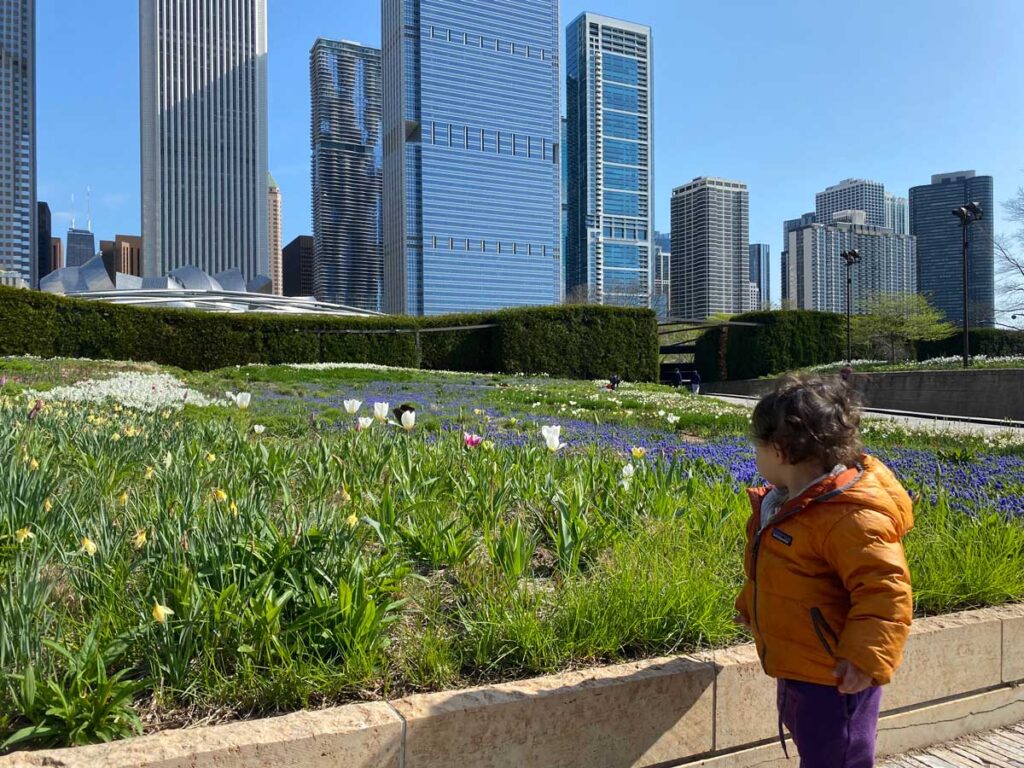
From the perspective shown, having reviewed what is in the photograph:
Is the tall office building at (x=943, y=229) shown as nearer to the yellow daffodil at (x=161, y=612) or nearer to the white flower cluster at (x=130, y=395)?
the white flower cluster at (x=130, y=395)

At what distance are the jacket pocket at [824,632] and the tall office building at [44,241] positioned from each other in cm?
16096

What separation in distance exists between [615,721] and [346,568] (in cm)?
96

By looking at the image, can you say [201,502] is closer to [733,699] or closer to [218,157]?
[733,699]

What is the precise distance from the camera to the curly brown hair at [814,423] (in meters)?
1.80

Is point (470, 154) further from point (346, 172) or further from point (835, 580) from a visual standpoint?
point (835, 580)

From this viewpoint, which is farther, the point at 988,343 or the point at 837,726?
the point at 988,343

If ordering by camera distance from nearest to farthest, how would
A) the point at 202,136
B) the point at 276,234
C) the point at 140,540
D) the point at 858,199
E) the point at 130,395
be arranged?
the point at 140,540 → the point at 130,395 → the point at 202,136 → the point at 858,199 → the point at 276,234

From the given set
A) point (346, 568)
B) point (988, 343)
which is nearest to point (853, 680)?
point (346, 568)

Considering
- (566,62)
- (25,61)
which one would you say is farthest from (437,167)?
(25,61)

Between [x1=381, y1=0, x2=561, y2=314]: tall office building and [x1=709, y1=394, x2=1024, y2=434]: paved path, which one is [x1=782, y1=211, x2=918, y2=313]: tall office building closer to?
[x1=709, y1=394, x2=1024, y2=434]: paved path

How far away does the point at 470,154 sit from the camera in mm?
112938

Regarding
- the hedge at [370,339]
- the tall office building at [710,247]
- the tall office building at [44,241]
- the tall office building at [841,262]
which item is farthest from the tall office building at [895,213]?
the tall office building at [44,241]

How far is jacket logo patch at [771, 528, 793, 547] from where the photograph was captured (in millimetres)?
1771

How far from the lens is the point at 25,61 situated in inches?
4774
